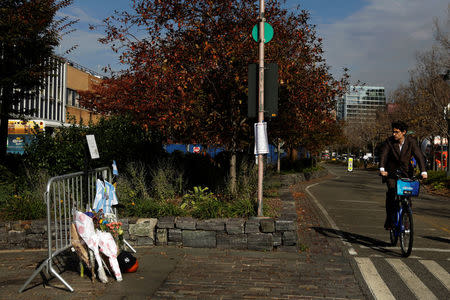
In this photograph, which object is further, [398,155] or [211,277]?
[398,155]

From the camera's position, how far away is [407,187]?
6.78 metres

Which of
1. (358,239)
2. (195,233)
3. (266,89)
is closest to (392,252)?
(358,239)

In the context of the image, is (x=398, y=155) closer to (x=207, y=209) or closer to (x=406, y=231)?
(x=406, y=231)

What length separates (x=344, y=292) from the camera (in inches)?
198

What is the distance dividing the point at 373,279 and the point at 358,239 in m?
2.61

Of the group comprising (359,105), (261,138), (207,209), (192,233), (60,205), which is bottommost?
(192,233)

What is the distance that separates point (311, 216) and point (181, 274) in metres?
5.92

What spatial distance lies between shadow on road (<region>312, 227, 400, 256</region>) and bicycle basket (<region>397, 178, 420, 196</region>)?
1.00m

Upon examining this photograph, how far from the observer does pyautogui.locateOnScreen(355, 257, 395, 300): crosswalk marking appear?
499 centimetres

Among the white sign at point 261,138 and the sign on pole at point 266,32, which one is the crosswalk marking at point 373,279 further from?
the sign on pole at point 266,32

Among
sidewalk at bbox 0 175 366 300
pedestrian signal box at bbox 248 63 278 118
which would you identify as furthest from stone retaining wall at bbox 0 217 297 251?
pedestrian signal box at bbox 248 63 278 118

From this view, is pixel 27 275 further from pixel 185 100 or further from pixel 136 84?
pixel 136 84

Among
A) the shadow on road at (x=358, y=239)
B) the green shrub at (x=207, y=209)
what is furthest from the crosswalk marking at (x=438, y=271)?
the green shrub at (x=207, y=209)

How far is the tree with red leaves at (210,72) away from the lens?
9.10m
